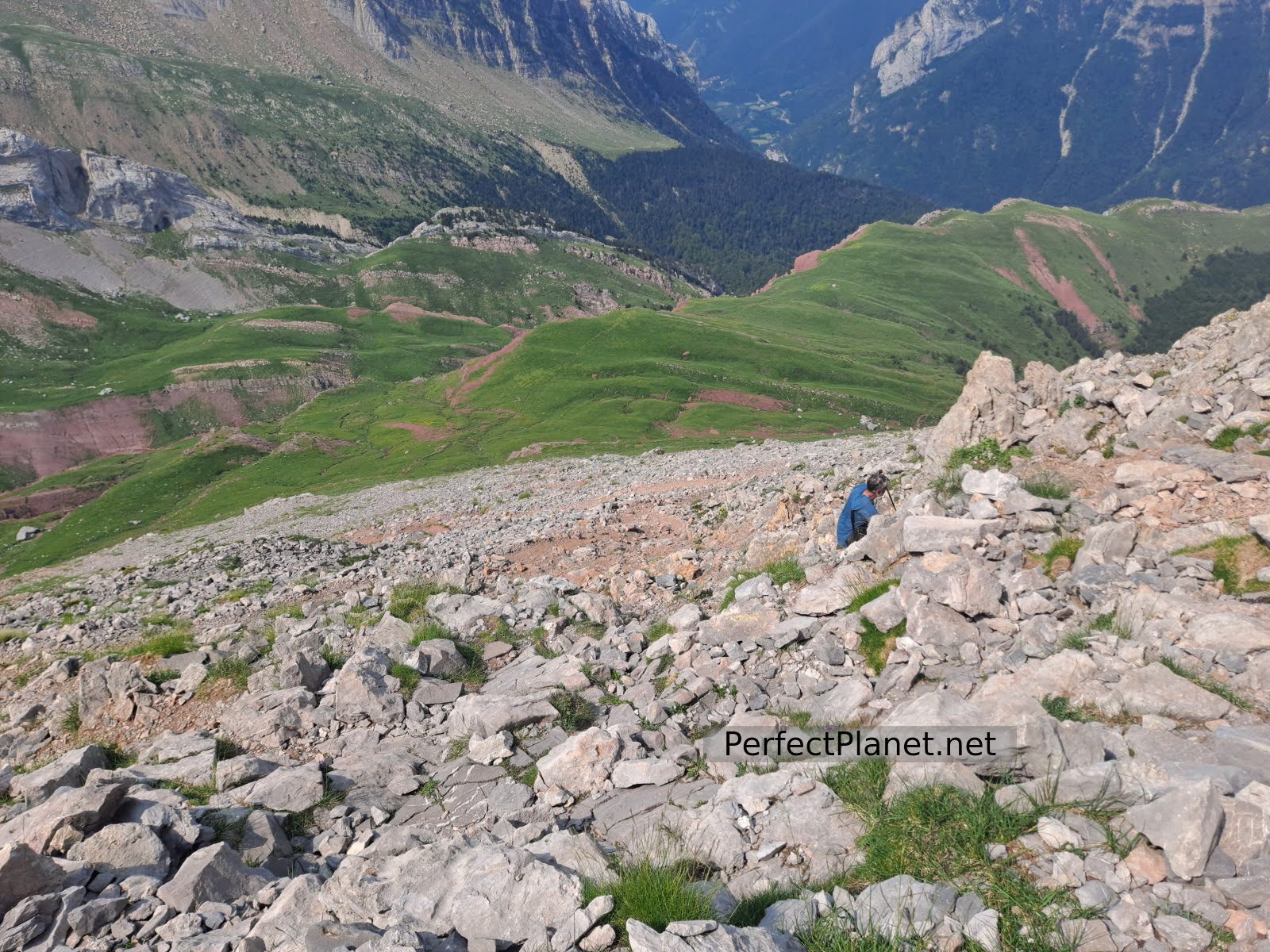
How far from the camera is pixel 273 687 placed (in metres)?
14.1

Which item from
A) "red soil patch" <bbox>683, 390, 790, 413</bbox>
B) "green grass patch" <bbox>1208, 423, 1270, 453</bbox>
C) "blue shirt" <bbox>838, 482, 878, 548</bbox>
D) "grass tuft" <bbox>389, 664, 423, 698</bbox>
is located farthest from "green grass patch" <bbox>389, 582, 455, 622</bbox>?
"red soil patch" <bbox>683, 390, 790, 413</bbox>

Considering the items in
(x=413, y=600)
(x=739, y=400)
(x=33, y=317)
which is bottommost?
(x=739, y=400)

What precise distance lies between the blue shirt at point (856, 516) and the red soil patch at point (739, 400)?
87.2 meters

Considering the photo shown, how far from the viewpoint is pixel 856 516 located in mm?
15672

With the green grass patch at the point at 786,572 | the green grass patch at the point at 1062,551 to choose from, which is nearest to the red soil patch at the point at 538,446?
the green grass patch at the point at 786,572

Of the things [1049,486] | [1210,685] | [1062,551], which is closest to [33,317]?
[1049,486]

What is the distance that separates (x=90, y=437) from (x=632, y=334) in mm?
105421

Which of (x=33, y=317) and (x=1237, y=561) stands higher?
(x=33, y=317)

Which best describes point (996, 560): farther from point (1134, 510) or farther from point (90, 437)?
point (90, 437)

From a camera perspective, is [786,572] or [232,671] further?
[786,572]

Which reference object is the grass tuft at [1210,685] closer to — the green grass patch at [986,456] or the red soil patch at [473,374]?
the green grass patch at [986,456]

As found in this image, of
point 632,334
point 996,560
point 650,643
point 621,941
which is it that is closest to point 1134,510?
point 996,560

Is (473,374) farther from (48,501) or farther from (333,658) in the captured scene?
(333,658)

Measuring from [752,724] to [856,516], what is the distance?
22.7 ft
